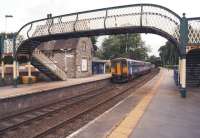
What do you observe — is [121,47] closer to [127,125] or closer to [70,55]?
[70,55]

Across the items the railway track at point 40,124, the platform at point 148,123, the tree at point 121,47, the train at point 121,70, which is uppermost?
the tree at point 121,47

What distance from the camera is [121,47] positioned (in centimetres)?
9406

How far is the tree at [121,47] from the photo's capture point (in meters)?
92.8

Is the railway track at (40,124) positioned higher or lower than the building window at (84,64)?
lower

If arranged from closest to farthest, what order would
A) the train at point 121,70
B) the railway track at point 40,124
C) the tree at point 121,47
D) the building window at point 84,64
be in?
the railway track at point 40,124, the train at point 121,70, the building window at point 84,64, the tree at point 121,47

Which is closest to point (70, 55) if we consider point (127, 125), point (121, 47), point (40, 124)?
point (40, 124)

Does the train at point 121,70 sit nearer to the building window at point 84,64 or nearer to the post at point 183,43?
the building window at point 84,64

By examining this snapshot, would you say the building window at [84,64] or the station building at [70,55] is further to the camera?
the building window at [84,64]

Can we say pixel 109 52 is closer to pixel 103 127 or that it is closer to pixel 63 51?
pixel 63 51

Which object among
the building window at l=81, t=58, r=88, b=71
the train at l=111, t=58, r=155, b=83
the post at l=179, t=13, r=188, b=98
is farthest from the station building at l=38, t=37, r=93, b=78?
the post at l=179, t=13, r=188, b=98

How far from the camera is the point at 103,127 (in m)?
10.4

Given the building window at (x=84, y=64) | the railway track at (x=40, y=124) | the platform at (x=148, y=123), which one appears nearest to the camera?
the platform at (x=148, y=123)

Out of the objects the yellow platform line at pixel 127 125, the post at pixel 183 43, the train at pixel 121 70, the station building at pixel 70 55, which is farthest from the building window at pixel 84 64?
the yellow platform line at pixel 127 125

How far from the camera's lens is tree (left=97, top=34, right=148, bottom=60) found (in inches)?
3655
